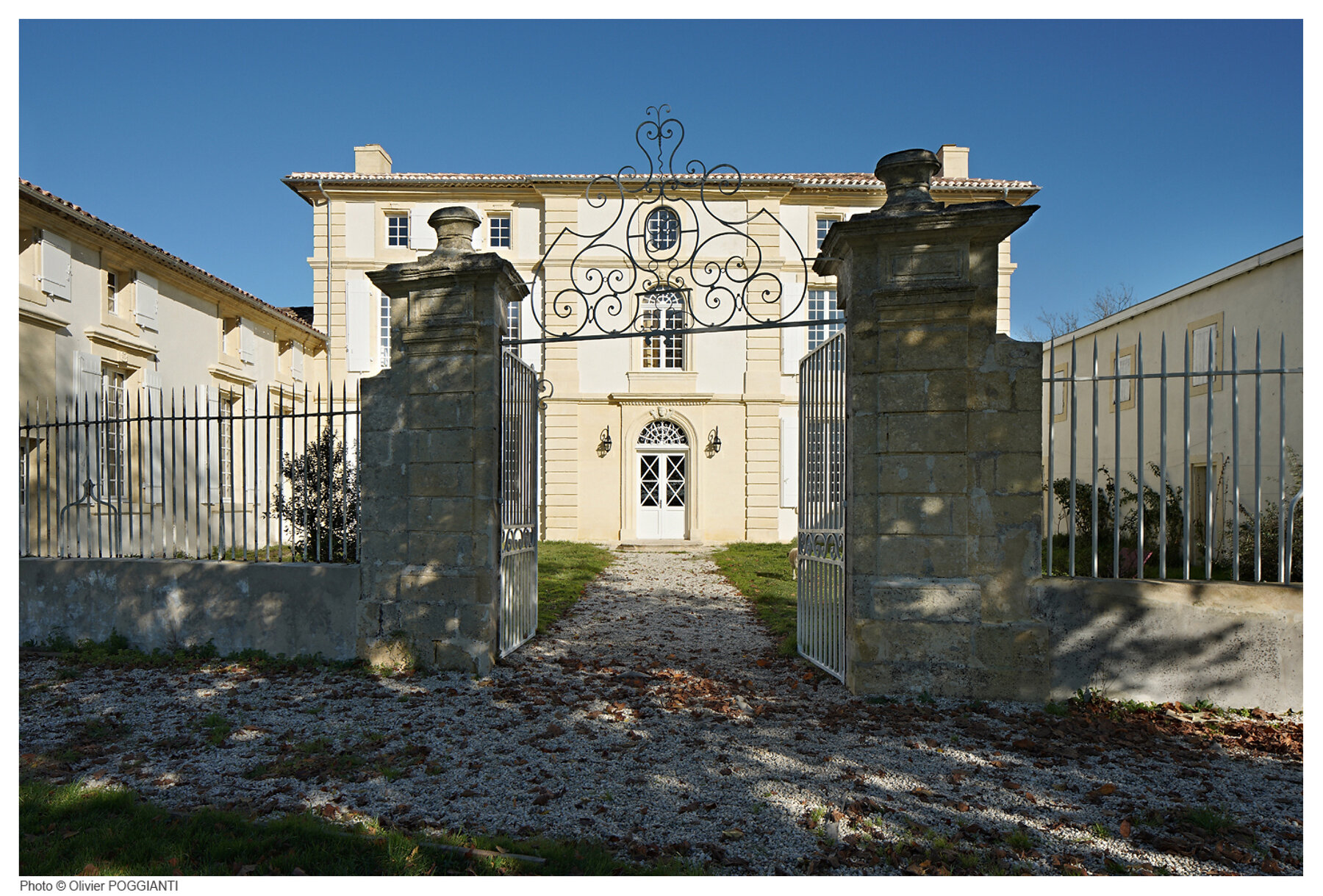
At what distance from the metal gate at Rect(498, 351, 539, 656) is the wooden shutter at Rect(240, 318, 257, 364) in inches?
527

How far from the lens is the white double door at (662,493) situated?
1844cm

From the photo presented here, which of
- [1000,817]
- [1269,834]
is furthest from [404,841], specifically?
[1269,834]

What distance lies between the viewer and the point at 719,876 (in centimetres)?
291

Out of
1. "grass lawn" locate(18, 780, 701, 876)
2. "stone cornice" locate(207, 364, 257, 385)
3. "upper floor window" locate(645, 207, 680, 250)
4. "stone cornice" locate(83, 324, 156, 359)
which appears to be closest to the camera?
"grass lawn" locate(18, 780, 701, 876)

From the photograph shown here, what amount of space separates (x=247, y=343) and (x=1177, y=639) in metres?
18.5

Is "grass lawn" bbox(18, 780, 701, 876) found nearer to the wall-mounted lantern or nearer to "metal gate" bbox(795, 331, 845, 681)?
"metal gate" bbox(795, 331, 845, 681)

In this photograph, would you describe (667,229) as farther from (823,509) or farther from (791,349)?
(791,349)

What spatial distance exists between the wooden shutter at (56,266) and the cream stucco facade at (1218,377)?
1488cm

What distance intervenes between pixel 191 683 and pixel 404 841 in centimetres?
356

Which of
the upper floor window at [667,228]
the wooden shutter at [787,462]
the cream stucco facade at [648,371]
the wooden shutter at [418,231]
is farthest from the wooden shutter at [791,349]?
the wooden shutter at [418,231]

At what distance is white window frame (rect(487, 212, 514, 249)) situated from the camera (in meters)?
19.1

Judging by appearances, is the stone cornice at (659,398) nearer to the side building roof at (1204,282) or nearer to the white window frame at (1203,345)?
the side building roof at (1204,282)

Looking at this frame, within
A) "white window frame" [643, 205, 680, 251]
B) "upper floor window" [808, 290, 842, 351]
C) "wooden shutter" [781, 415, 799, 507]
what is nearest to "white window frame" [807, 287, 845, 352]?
"upper floor window" [808, 290, 842, 351]

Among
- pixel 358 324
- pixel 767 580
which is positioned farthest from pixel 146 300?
pixel 767 580
